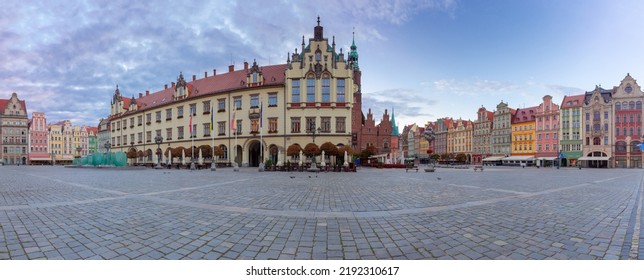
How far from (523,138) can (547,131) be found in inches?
214

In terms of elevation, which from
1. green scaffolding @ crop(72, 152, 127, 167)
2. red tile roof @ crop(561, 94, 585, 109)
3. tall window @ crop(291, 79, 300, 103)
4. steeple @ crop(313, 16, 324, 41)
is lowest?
Answer: green scaffolding @ crop(72, 152, 127, 167)

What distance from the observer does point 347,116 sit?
4053 cm

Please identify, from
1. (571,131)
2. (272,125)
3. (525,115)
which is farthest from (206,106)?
(571,131)

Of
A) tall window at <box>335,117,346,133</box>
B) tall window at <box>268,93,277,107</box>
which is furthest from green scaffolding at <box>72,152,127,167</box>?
tall window at <box>335,117,346,133</box>

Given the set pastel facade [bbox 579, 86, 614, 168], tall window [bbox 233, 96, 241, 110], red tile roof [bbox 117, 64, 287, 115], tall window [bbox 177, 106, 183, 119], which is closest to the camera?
tall window [bbox 233, 96, 241, 110]

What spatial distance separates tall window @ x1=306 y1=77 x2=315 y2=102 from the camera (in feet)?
135

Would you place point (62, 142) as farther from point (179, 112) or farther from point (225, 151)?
point (225, 151)

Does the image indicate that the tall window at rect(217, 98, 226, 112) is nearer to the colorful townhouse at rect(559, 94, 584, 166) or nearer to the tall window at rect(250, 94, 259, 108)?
the tall window at rect(250, 94, 259, 108)

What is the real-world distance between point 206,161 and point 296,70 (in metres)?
20.0

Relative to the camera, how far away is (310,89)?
135 feet

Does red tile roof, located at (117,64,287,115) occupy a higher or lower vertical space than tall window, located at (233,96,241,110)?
higher

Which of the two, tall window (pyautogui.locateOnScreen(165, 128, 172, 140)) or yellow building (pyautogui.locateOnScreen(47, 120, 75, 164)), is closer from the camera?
tall window (pyautogui.locateOnScreen(165, 128, 172, 140))

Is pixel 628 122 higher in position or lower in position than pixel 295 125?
higher

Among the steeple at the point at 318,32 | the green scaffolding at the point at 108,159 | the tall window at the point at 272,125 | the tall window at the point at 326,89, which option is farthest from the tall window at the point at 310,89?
the green scaffolding at the point at 108,159
